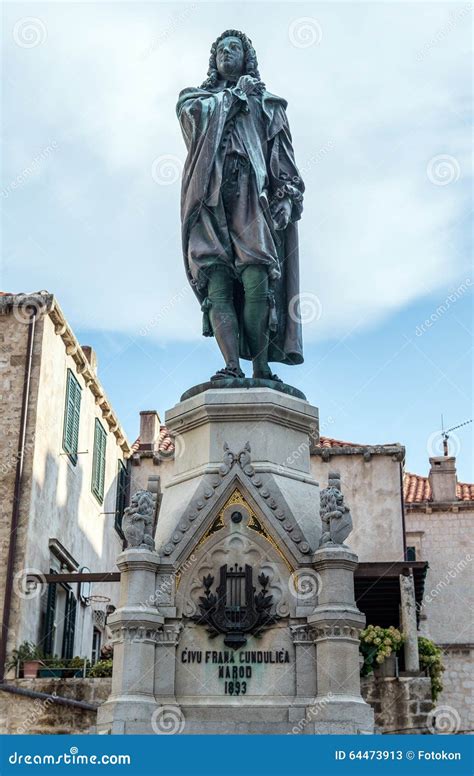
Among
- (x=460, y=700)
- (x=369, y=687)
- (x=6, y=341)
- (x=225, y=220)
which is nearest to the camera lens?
(x=225, y=220)

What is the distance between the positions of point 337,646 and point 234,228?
3.79 meters

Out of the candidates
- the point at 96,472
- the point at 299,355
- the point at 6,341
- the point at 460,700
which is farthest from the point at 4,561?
the point at 460,700

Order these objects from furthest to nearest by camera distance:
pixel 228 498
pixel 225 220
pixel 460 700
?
1. pixel 460 700
2. pixel 225 220
3. pixel 228 498

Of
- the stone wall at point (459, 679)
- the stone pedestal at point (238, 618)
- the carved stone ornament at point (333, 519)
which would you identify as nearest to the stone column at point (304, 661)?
the stone pedestal at point (238, 618)

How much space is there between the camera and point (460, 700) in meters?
39.0

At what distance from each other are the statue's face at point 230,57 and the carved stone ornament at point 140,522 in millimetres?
4164

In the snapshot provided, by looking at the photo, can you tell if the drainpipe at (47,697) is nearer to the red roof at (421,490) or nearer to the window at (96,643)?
the window at (96,643)

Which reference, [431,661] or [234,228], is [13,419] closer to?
[431,661]

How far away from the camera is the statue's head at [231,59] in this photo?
927cm

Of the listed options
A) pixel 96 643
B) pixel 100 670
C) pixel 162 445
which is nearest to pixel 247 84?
pixel 100 670

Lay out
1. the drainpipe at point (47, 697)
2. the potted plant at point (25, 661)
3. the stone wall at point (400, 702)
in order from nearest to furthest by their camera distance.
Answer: the drainpipe at point (47, 697) → the stone wall at point (400, 702) → the potted plant at point (25, 661)

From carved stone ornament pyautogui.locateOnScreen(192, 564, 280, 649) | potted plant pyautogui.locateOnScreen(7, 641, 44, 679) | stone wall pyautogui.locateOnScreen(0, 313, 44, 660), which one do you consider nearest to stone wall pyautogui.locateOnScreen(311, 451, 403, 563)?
stone wall pyautogui.locateOnScreen(0, 313, 44, 660)

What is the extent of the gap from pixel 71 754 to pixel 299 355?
433 cm

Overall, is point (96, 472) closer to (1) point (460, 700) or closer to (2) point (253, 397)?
(1) point (460, 700)
